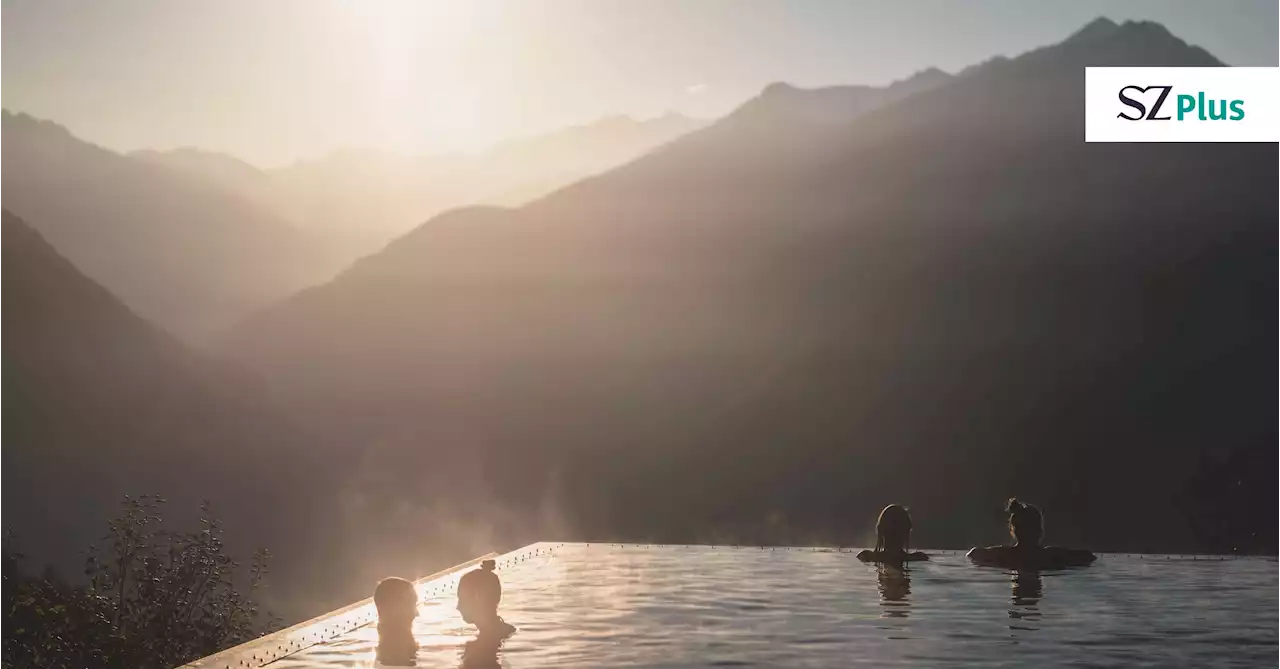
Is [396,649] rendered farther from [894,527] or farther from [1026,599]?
[894,527]

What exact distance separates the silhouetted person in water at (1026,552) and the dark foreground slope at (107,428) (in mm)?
97413

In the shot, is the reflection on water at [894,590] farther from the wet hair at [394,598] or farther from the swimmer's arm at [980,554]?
the wet hair at [394,598]

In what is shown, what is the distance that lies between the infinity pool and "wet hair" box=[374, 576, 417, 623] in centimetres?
30

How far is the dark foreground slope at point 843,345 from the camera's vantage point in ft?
364

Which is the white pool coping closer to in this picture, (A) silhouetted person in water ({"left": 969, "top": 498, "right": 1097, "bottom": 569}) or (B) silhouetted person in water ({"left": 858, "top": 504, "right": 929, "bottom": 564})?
(B) silhouetted person in water ({"left": 858, "top": 504, "right": 929, "bottom": 564})

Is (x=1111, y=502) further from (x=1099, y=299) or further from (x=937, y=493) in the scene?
(x=1099, y=299)

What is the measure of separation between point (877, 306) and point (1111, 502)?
110 feet

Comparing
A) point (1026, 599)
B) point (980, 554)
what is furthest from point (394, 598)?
point (980, 554)

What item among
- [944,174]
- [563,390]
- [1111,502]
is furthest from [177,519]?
[944,174]

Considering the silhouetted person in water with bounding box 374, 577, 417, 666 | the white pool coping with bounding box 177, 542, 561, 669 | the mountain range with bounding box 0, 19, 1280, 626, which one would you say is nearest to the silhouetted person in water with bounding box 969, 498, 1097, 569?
the white pool coping with bounding box 177, 542, 561, 669

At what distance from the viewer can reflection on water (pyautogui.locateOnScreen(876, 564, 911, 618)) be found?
17891 millimetres

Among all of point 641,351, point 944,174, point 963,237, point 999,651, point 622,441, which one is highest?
point 944,174

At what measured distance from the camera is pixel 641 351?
5389 inches

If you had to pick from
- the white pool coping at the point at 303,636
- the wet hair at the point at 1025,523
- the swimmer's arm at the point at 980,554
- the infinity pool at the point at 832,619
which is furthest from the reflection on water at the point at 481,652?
the wet hair at the point at 1025,523
